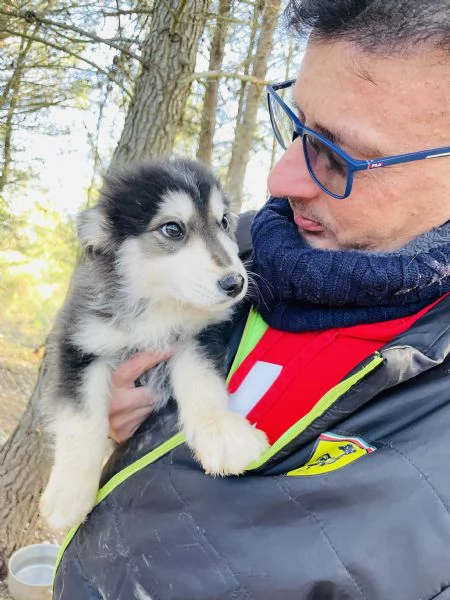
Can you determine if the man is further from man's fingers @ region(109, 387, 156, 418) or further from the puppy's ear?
the puppy's ear

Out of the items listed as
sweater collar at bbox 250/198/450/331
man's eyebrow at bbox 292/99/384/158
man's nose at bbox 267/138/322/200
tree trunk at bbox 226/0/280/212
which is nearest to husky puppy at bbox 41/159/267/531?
sweater collar at bbox 250/198/450/331

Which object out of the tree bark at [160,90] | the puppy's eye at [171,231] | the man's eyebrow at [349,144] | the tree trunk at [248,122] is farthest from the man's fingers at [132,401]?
the tree trunk at [248,122]

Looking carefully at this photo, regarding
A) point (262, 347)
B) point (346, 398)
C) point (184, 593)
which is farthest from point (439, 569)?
point (262, 347)

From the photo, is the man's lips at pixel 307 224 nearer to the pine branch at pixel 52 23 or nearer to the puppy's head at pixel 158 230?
the puppy's head at pixel 158 230

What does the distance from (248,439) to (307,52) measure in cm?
135

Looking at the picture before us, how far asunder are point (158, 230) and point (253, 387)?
931 mm

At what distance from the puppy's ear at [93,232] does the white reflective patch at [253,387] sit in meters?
1.01

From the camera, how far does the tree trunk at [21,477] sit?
17.5ft

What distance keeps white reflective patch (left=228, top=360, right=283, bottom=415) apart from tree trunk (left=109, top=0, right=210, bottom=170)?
3437 mm

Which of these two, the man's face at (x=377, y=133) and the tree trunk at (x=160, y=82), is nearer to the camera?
the man's face at (x=377, y=133)

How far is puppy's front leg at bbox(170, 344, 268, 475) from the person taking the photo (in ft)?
5.20

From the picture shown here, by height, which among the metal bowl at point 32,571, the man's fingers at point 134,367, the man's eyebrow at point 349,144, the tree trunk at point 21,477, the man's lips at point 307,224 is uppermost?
the man's eyebrow at point 349,144

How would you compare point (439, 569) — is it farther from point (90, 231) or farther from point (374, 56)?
point (90, 231)

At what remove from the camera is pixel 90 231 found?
257 centimetres
